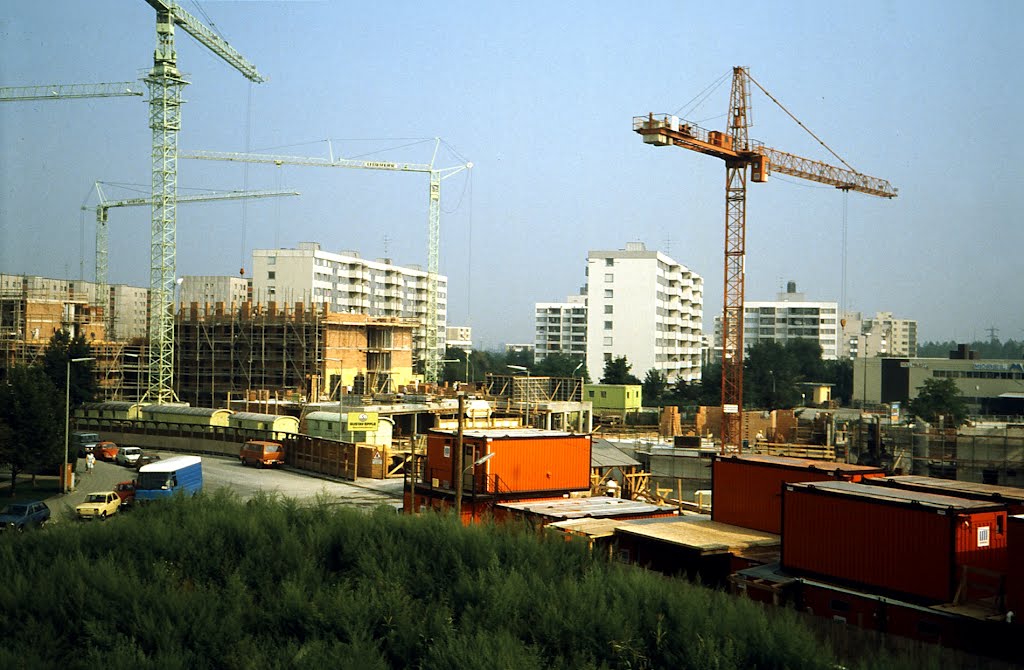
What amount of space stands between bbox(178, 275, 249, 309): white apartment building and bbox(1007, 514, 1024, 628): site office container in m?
97.4

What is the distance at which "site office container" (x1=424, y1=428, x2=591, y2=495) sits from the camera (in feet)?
74.7

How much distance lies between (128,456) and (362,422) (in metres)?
9.43

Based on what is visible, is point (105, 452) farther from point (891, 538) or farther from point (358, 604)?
point (891, 538)

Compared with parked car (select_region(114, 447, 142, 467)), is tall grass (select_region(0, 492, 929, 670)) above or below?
above

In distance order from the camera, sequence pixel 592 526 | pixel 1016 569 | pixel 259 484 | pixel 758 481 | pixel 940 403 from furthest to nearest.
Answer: pixel 940 403 → pixel 259 484 → pixel 758 481 → pixel 592 526 → pixel 1016 569

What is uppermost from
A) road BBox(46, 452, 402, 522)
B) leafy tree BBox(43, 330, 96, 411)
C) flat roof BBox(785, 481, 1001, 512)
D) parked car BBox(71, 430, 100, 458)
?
leafy tree BBox(43, 330, 96, 411)

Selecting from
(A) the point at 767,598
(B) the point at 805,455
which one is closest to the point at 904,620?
(A) the point at 767,598

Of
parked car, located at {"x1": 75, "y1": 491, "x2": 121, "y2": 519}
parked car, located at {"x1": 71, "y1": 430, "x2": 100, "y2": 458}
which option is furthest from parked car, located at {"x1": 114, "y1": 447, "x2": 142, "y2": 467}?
parked car, located at {"x1": 75, "y1": 491, "x2": 121, "y2": 519}

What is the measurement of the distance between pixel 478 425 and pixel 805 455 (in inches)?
591

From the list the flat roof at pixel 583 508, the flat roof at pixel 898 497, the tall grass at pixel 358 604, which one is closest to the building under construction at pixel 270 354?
the flat roof at pixel 583 508

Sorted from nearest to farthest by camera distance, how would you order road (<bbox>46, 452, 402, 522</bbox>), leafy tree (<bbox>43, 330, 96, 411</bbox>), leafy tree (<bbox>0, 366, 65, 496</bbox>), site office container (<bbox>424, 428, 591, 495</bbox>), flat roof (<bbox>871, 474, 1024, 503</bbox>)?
flat roof (<bbox>871, 474, 1024, 503</bbox>)
site office container (<bbox>424, 428, 591, 495</bbox>)
leafy tree (<bbox>0, 366, 65, 496</bbox>)
road (<bbox>46, 452, 402, 522</bbox>)
leafy tree (<bbox>43, 330, 96, 411</bbox>)

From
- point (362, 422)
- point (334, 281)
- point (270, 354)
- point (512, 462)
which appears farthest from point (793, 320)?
point (512, 462)

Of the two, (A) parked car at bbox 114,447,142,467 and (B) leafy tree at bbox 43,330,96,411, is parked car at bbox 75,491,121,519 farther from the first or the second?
(B) leafy tree at bbox 43,330,96,411

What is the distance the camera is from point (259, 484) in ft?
107
